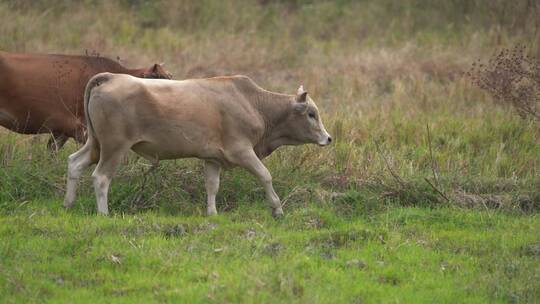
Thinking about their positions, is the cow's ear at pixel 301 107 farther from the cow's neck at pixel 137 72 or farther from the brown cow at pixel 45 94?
the cow's neck at pixel 137 72

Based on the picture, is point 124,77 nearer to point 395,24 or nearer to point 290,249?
point 290,249

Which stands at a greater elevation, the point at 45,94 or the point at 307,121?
the point at 307,121

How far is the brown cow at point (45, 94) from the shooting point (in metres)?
11.6

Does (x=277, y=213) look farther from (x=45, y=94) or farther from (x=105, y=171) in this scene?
(x=45, y=94)

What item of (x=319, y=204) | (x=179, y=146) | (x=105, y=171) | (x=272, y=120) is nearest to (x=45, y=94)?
(x=105, y=171)

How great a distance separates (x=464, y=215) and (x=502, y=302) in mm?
2492

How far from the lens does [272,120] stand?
11.0m

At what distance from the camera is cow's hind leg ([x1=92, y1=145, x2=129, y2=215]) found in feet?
32.6

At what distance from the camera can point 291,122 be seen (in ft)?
36.2

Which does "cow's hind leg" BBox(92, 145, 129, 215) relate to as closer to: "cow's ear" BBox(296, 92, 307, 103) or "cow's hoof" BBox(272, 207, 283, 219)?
"cow's hoof" BBox(272, 207, 283, 219)

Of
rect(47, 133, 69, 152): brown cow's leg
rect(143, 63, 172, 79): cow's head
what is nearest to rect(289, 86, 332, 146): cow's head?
rect(143, 63, 172, 79): cow's head

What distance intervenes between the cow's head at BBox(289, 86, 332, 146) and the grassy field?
569 mm

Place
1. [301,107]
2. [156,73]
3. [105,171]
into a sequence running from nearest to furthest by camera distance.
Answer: [105,171] < [301,107] < [156,73]

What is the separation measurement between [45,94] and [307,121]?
3169 mm
